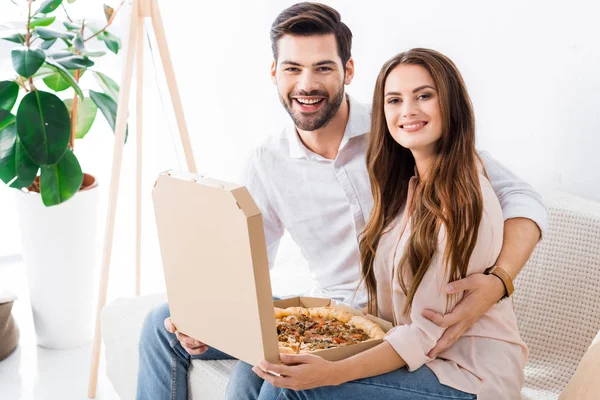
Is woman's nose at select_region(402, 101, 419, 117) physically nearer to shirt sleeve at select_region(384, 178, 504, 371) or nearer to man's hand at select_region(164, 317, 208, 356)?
shirt sleeve at select_region(384, 178, 504, 371)

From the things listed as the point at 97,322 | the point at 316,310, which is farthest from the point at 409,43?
the point at 97,322

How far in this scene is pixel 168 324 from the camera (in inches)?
65.9

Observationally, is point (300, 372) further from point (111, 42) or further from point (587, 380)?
point (111, 42)

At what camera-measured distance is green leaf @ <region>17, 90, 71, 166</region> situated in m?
2.33

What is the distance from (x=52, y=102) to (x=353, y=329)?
1.31 metres

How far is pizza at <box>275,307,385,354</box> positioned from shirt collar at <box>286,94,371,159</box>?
42cm

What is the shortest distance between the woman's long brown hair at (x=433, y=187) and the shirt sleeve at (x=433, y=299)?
0.04 feet

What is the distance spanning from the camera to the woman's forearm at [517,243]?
5.11 ft

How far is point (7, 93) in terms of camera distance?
8.11 ft

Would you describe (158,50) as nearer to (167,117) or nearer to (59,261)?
(167,117)

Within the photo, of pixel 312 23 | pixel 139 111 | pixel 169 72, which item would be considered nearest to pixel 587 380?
pixel 312 23

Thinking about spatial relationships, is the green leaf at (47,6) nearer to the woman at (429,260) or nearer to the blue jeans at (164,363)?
the blue jeans at (164,363)

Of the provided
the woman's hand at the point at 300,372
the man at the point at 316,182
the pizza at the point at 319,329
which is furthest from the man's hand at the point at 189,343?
the woman's hand at the point at 300,372

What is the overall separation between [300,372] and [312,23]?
847 mm
